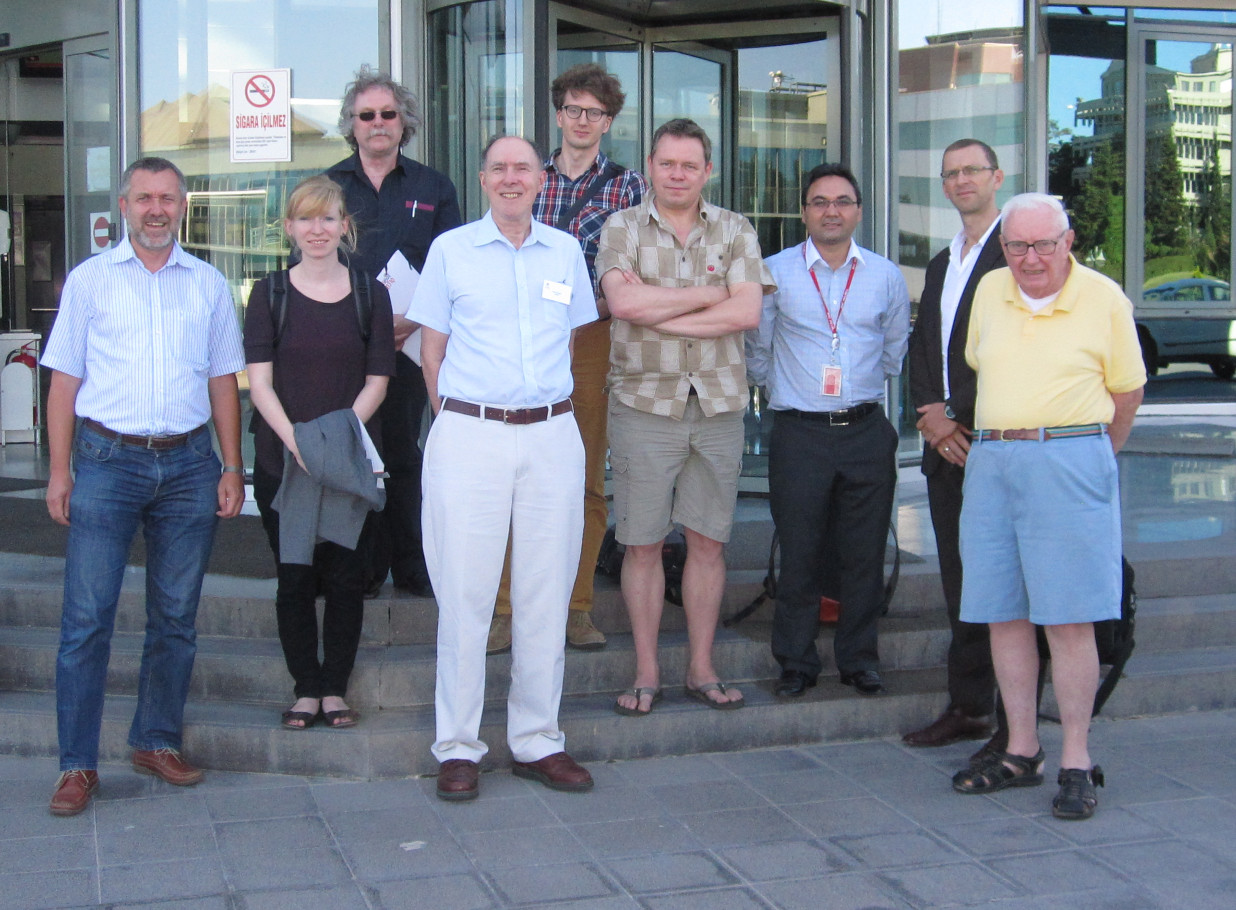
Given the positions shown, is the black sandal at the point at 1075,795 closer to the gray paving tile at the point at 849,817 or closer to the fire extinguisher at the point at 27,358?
the gray paving tile at the point at 849,817

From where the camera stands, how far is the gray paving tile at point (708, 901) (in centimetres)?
304

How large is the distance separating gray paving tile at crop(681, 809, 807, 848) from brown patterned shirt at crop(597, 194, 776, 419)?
119 cm

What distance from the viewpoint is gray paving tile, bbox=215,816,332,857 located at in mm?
3344

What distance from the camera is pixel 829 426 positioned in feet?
13.9

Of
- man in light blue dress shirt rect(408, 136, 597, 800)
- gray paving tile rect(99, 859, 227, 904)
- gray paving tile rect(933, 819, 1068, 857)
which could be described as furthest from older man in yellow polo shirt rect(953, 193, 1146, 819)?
gray paving tile rect(99, 859, 227, 904)

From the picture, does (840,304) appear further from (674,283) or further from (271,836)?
(271,836)

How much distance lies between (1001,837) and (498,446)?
1.73 m

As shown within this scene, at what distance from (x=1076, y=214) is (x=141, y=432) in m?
10.3

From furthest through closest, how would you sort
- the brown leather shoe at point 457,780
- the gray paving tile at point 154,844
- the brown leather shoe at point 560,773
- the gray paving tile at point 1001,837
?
the brown leather shoe at point 560,773
the brown leather shoe at point 457,780
the gray paving tile at point 1001,837
the gray paving tile at point 154,844

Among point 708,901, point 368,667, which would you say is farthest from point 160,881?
point 708,901

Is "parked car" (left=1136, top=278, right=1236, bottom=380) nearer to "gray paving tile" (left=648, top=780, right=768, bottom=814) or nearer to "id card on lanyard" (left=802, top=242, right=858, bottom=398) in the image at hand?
"id card on lanyard" (left=802, top=242, right=858, bottom=398)

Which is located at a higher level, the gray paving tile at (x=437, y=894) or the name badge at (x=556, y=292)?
the name badge at (x=556, y=292)

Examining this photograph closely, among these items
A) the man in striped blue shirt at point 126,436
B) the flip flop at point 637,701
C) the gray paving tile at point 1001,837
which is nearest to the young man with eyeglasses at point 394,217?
the man in striped blue shirt at point 126,436

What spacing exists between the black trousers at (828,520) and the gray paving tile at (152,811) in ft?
6.27
